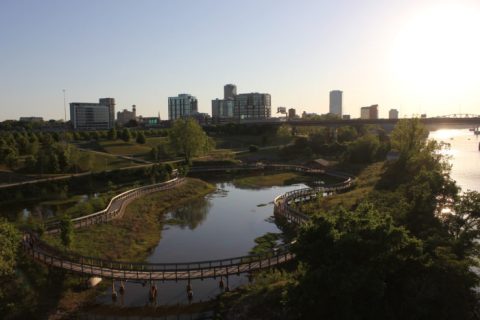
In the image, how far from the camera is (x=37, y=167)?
8125 cm

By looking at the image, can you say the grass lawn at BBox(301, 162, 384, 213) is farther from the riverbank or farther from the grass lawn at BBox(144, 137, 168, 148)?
the grass lawn at BBox(144, 137, 168, 148)

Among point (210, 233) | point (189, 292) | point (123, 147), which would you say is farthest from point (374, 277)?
point (123, 147)

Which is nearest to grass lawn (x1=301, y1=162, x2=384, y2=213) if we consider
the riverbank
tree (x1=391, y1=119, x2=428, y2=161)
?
tree (x1=391, y1=119, x2=428, y2=161)

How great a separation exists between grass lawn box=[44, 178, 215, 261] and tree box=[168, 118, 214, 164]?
35.0 m

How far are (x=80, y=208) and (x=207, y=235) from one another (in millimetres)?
17176

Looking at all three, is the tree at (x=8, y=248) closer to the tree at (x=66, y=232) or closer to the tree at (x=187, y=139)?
the tree at (x=66, y=232)

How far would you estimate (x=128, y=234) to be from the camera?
47.2 meters

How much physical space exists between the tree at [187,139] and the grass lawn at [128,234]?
3499 centimetres

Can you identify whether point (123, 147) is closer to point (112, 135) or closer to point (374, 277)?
point (112, 135)

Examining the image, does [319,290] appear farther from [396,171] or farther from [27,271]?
[396,171]

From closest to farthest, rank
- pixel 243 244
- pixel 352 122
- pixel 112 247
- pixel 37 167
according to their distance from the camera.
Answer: pixel 112 247 → pixel 243 244 → pixel 37 167 → pixel 352 122

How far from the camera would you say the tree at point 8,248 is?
28.3 meters

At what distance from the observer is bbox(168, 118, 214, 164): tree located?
100 metres

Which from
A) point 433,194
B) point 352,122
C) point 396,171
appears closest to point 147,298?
point 433,194
